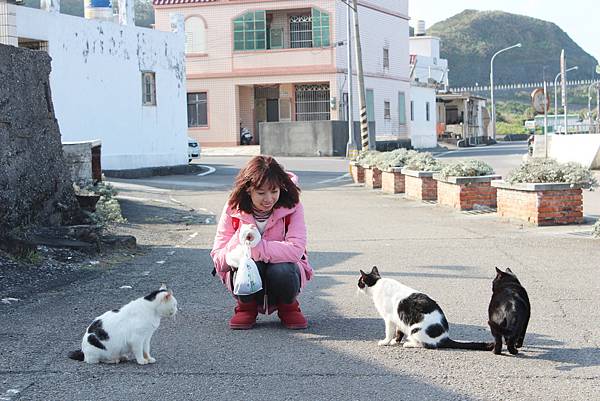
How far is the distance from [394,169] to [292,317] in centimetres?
1573

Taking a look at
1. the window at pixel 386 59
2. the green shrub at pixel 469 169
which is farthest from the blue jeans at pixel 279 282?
the window at pixel 386 59

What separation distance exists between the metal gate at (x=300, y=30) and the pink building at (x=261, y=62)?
5 centimetres

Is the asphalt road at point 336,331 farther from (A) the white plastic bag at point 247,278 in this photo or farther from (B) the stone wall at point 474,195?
(B) the stone wall at point 474,195

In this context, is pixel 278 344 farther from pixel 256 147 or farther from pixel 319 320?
pixel 256 147

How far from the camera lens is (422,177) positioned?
21016 mm

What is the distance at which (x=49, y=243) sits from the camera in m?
11.7

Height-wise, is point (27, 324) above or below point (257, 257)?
below

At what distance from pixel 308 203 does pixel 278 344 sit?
14346 millimetres

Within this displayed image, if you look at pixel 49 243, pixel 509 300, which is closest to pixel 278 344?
pixel 509 300

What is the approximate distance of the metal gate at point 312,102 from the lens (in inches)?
2109

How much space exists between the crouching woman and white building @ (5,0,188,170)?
19.2 m

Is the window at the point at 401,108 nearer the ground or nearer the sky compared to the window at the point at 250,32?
nearer the ground

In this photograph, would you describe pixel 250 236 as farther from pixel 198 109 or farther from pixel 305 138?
pixel 198 109

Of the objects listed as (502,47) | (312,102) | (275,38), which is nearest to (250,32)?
(275,38)
